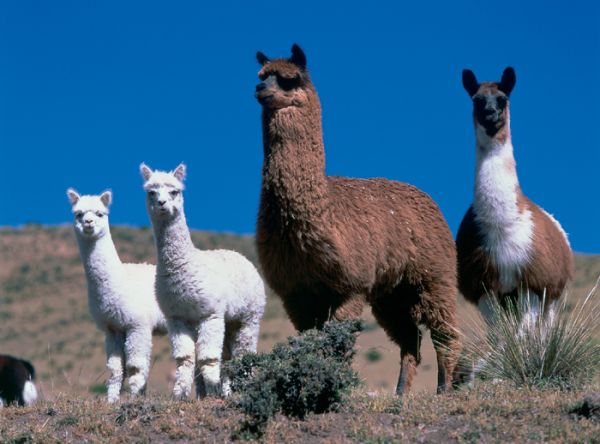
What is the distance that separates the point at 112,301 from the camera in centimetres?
1035

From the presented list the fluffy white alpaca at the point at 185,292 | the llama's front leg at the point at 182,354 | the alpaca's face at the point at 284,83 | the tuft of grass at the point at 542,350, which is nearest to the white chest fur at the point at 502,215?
the tuft of grass at the point at 542,350

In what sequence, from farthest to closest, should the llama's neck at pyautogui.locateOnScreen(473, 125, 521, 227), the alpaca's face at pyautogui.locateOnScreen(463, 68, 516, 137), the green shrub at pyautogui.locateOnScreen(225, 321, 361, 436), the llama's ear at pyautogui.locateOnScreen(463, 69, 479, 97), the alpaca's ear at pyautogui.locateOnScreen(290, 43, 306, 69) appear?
the llama's ear at pyautogui.locateOnScreen(463, 69, 479, 97) < the alpaca's face at pyautogui.locateOnScreen(463, 68, 516, 137) < the llama's neck at pyautogui.locateOnScreen(473, 125, 521, 227) < the alpaca's ear at pyautogui.locateOnScreen(290, 43, 306, 69) < the green shrub at pyautogui.locateOnScreen(225, 321, 361, 436)

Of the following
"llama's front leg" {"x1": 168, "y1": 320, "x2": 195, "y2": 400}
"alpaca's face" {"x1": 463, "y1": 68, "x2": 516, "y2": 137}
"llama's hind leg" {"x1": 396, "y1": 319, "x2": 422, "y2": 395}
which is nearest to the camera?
"llama's front leg" {"x1": 168, "y1": 320, "x2": 195, "y2": 400}

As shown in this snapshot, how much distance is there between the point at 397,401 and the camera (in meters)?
8.40

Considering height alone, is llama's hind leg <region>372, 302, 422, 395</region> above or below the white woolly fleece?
above

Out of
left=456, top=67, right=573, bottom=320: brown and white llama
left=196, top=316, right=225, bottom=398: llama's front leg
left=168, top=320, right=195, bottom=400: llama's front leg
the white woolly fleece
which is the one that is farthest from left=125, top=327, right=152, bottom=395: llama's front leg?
left=456, top=67, right=573, bottom=320: brown and white llama

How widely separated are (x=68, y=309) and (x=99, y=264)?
34.2m

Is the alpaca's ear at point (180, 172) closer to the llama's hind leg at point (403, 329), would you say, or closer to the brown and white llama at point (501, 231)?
the llama's hind leg at point (403, 329)

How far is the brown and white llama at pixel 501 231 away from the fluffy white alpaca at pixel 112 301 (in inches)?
136

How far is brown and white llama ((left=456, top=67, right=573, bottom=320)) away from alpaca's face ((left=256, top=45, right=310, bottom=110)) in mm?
2310

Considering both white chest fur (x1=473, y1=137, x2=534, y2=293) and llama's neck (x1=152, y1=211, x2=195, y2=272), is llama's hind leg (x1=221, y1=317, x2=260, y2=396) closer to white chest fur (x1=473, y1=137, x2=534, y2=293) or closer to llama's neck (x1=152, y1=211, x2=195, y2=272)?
llama's neck (x1=152, y1=211, x2=195, y2=272)

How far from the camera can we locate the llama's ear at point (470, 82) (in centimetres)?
1144

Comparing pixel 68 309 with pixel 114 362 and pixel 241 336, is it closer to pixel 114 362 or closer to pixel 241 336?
pixel 114 362

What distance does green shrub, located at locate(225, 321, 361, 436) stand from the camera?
7.80 meters
